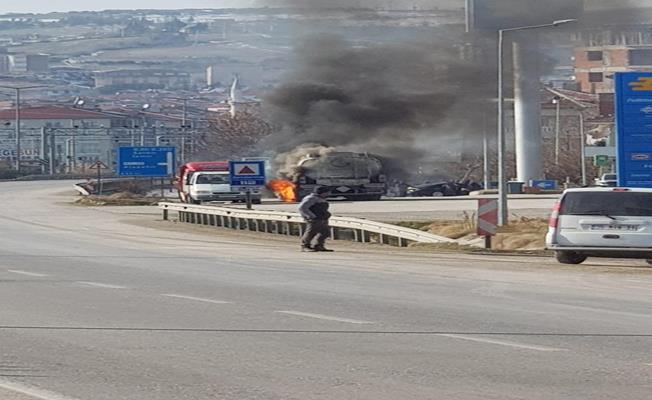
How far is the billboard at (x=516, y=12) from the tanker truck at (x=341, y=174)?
8.61m

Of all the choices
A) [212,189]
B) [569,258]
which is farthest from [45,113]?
[569,258]

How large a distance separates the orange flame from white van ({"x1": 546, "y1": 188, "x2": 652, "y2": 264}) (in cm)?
4290

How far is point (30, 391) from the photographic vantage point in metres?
11.1

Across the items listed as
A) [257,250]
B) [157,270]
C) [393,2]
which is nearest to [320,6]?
[393,2]

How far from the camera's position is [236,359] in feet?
42.7

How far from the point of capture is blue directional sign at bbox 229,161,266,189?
51219mm

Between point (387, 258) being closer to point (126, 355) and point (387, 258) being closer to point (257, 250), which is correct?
point (257, 250)

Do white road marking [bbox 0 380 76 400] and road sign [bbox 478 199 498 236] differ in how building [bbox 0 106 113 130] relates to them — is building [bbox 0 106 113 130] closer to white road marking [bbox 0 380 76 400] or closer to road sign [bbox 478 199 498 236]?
road sign [bbox 478 199 498 236]

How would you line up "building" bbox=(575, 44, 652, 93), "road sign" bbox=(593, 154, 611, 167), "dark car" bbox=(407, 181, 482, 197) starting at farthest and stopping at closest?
"building" bbox=(575, 44, 652, 93), "road sign" bbox=(593, 154, 611, 167), "dark car" bbox=(407, 181, 482, 197)

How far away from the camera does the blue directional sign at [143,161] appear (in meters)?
82.4

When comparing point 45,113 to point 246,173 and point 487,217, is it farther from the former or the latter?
point 487,217

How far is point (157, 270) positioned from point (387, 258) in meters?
5.88

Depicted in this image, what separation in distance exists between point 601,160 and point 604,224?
221ft

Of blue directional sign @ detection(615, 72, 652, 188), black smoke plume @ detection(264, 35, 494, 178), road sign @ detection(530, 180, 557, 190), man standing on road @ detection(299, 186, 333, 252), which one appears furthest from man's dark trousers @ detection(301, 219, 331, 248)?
road sign @ detection(530, 180, 557, 190)
